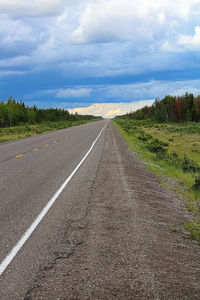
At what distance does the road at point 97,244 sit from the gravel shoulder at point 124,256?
0.01 m

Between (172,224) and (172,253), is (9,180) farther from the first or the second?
(172,253)

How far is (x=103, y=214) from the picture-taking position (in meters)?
6.36

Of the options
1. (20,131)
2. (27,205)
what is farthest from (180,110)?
(27,205)

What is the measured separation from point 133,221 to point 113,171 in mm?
5812

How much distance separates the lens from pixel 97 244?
15.7ft

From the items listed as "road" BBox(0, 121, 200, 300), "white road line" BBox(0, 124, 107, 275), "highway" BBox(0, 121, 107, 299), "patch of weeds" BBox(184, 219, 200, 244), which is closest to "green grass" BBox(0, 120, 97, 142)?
"highway" BBox(0, 121, 107, 299)

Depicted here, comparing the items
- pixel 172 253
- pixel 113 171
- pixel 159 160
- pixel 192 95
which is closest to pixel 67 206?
pixel 172 253

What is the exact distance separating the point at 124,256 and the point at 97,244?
60 cm

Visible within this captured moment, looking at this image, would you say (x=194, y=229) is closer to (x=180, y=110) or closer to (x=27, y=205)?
(x=27, y=205)

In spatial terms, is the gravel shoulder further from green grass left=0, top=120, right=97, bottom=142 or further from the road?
green grass left=0, top=120, right=97, bottom=142

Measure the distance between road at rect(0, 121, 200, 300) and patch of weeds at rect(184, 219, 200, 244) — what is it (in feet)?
0.53

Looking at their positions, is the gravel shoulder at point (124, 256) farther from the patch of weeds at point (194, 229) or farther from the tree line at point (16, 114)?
the tree line at point (16, 114)

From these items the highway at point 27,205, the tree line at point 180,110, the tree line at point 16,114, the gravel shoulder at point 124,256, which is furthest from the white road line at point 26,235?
the tree line at point 180,110

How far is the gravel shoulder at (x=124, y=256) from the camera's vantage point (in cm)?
345
